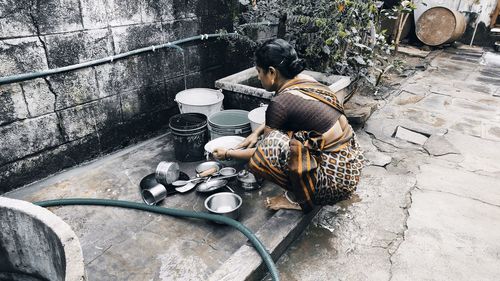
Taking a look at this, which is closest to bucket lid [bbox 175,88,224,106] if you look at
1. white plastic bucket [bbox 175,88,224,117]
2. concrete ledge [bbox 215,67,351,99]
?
white plastic bucket [bbox 175,88,224,117]

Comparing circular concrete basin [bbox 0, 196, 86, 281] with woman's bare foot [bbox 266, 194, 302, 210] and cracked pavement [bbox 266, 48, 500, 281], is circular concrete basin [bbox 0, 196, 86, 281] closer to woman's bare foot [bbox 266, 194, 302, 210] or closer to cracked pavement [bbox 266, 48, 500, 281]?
cracked pavement [bbox 266, 48, 500, 281]

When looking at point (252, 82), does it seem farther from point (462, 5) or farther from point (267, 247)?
point (462, 5)

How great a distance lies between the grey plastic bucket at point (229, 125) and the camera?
462 cm

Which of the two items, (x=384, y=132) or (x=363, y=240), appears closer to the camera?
(x=363, y=240)

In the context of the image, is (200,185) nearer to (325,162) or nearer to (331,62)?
(325,162)

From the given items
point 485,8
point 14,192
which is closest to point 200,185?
point 14,192

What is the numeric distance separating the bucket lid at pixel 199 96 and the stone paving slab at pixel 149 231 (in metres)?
1.36

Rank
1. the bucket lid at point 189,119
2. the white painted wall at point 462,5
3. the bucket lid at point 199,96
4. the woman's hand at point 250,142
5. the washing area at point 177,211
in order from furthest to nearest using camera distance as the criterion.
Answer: the white painted wall at point 462,5
the bucket lid at point 199,96
the bucket lid at point 189,119
the woman's hand at point 250,142
the washing area at point 177,211

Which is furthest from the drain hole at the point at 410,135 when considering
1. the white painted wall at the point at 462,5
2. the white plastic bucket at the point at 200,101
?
the white painted wall at the point at 462,5

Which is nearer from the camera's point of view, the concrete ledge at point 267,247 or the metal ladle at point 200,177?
the concrete ledge at point 267,247

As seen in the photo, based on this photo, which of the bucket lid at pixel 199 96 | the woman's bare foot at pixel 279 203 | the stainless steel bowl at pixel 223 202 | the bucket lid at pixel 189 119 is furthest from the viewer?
the bucket lid at pixel 199 96

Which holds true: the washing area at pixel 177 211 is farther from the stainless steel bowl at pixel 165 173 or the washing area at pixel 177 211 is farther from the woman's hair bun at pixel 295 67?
the woman's hair bun at pixel 295 67

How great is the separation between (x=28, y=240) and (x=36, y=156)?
217cm

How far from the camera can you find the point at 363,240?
3.57 meters
